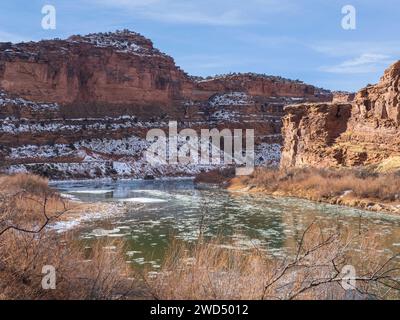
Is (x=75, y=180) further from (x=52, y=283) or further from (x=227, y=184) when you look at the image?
(x=52, y=283)

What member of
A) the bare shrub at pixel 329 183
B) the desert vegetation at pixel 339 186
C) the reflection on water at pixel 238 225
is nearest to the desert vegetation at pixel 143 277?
the reflection on water at pixel 238 225

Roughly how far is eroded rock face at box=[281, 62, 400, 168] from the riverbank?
117 inches

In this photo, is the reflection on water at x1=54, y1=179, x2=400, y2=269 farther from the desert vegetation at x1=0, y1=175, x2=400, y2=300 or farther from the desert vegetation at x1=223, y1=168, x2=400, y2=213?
the desert vegetation at x1=0, y1=175, x2=400, y2=300

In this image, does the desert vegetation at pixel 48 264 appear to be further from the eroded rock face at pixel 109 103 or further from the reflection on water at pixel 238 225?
the eroded rock face at pixel 109 103

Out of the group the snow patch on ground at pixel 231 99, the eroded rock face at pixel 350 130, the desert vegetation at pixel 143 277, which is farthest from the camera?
the snow patch on ground at pixel 231 99

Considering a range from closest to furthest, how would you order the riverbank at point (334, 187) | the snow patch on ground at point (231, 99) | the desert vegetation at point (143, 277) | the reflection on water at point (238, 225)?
1. the desert vegetation at point (143, 277)
2. the reflection on water at point (238, 225)
3. the riverbank at point (334, 187)
4. the snow patch on ground at point (231, 99)

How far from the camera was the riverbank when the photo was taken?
22422 mm

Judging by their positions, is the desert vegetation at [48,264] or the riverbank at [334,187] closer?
the desert vegetation at [48,264]

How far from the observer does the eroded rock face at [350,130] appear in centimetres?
2995

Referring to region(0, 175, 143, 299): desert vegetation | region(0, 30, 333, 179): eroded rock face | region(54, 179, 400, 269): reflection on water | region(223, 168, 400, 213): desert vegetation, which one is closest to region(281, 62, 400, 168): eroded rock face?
region(223, 168, 400, 213): desert vegetation

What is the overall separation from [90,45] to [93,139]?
828 inches

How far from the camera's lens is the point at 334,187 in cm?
2591

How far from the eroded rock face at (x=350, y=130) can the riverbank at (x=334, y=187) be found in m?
2.98
